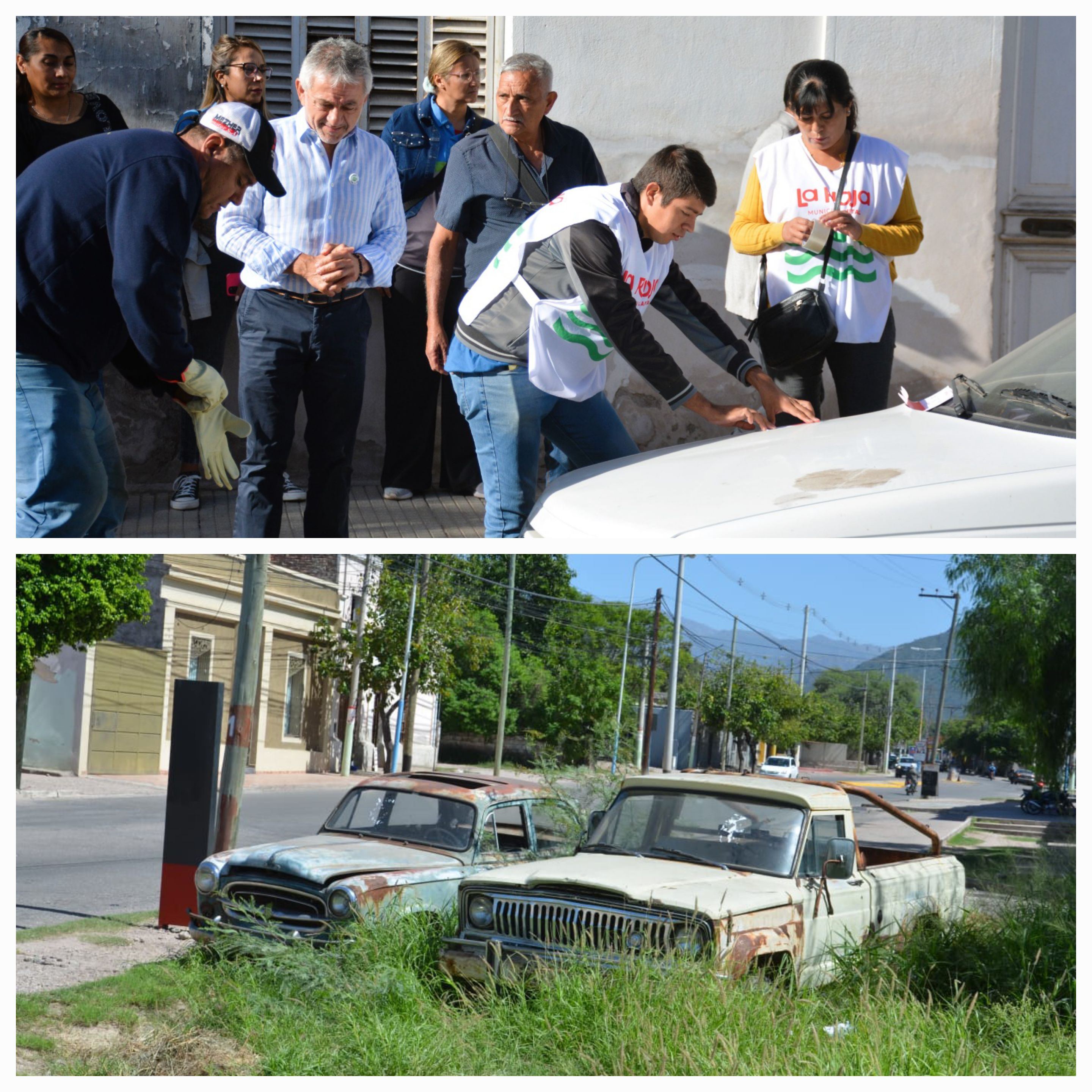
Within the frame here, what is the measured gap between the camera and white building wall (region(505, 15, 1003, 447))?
564 cm

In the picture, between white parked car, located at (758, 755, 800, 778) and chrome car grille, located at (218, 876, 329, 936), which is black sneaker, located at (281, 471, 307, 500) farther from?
white parked car, located at (758, 755, 800, 778)

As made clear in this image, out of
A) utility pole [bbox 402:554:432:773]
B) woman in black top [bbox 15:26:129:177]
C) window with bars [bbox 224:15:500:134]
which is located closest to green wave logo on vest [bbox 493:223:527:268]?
woman in black top [bbox 15:26:129:177]

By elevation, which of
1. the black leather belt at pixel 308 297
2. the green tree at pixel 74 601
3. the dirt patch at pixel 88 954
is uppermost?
the black leather belt at pixel 308 297

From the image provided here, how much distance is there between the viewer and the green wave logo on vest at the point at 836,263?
190 inches

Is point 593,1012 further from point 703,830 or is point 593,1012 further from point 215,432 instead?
point 215,432

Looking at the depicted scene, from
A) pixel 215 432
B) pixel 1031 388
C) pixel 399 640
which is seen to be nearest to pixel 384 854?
pixel 399 640

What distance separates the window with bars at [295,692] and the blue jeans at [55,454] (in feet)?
5.54

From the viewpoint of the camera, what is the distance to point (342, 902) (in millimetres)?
4762

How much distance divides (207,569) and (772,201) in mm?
2932

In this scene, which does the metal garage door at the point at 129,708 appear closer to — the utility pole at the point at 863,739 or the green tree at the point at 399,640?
the green tree at the point at 399,640

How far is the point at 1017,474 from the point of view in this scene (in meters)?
3.25

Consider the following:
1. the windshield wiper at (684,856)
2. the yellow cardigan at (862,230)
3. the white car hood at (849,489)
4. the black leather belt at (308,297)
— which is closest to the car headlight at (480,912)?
the windshield wiper at (684,856)
